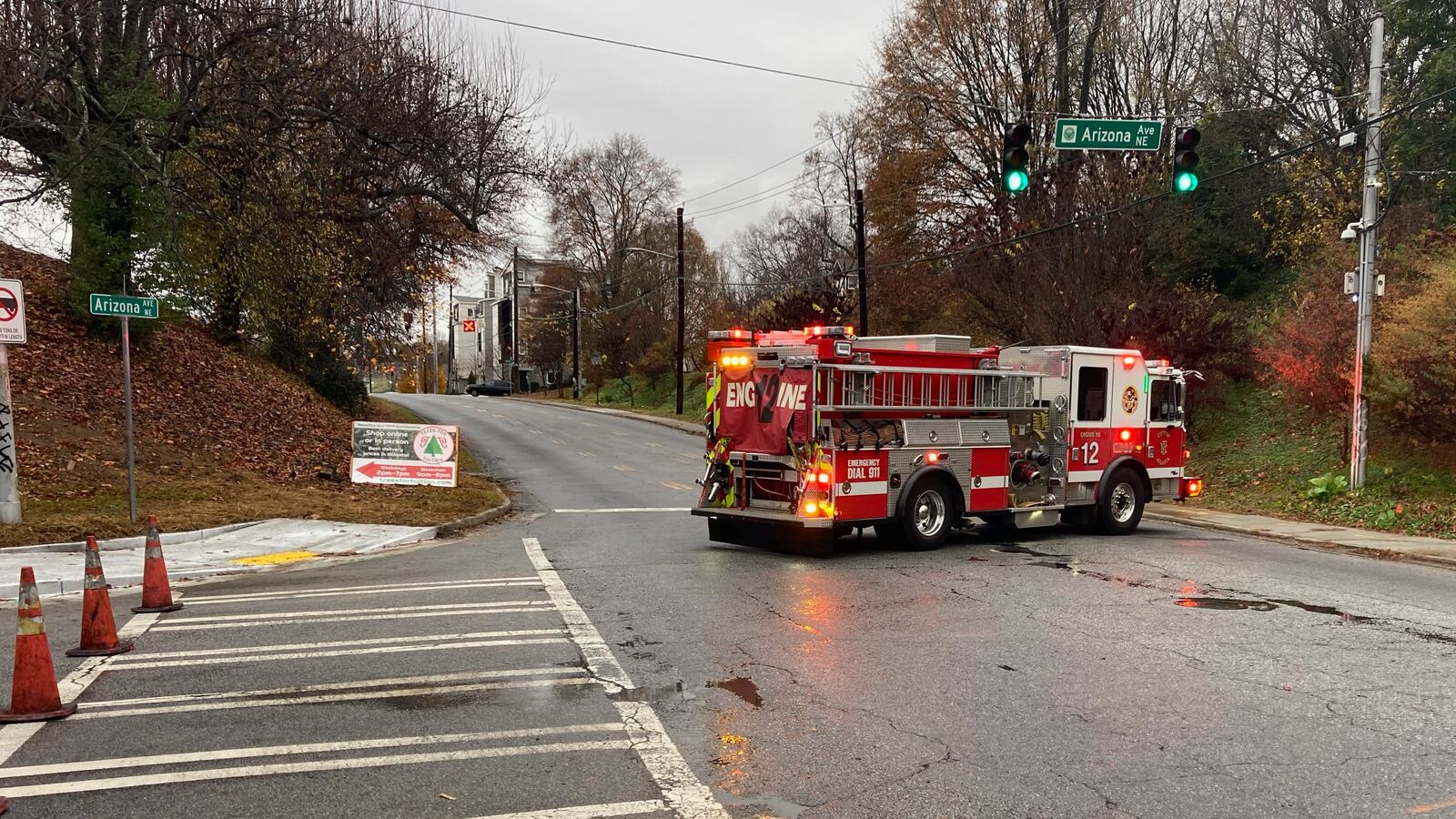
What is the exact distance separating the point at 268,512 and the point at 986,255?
2173 centimetres

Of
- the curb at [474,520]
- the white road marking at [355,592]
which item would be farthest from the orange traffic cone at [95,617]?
the curb at [474,520]

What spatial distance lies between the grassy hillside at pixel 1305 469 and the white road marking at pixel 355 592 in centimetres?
1344

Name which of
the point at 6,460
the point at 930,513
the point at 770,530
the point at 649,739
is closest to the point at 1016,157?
the point at 930,513

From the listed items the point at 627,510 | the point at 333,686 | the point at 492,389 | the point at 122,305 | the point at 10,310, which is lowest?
the point at 627,510

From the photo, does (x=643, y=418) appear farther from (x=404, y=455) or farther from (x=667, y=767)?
(x=667, y=767)

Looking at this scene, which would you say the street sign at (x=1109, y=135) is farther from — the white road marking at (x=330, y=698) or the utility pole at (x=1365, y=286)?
the white road marking at (x=330, y=698)

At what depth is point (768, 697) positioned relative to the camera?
6.05 metres

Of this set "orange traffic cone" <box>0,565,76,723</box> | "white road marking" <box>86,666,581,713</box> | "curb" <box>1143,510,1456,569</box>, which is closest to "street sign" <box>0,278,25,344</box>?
"orange traffic cone" <box>0,565,76,723</box>

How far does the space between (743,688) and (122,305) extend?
33.0ft

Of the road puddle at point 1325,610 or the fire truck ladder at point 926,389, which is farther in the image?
the fire truck ladder at point 926,389

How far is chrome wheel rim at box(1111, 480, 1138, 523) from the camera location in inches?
575

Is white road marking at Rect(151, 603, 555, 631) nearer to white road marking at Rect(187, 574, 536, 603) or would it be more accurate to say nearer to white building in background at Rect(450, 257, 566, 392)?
white road marking at Rect(187, 574, 536, 603)

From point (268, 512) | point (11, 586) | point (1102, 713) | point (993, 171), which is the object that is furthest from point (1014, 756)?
point (993, 171)

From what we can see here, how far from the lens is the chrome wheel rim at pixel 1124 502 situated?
47.9 feet
